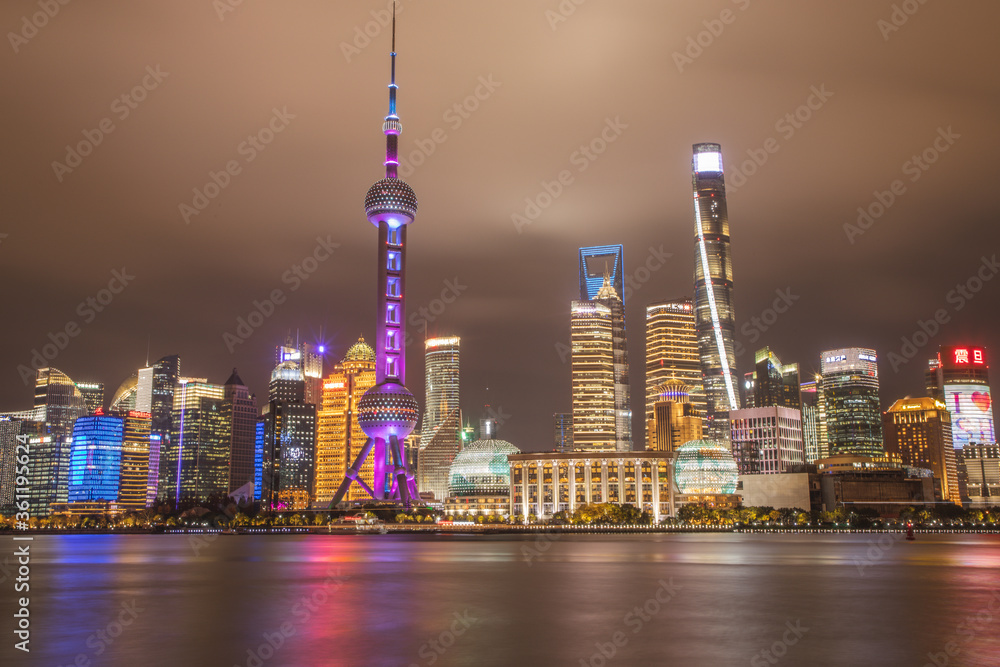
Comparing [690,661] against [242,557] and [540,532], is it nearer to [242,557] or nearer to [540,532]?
[242,557]

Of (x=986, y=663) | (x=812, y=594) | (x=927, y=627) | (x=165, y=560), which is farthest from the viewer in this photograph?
(x=165, y=560)

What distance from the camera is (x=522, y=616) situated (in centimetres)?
4166

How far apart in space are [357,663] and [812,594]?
31299mm

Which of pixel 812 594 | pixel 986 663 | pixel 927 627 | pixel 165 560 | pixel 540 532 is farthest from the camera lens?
pixel 540 532

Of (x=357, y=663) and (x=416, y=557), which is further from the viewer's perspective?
(x=416, y=557)

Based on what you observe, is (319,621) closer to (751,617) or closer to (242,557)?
(751,617)

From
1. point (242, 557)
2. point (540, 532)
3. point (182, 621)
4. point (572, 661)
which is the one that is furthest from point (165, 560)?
point (540, 532)

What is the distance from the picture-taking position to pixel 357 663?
29.5 metres

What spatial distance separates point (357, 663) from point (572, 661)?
7229mm

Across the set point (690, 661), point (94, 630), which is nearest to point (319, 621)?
point (94, 630)

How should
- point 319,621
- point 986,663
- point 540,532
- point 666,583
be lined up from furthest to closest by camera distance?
point 540,532
point 666,583
point 319,621
point 986,663

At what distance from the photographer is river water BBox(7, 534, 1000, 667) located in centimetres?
3128

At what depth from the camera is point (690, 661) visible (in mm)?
29922

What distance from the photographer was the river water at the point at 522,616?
103 feet
